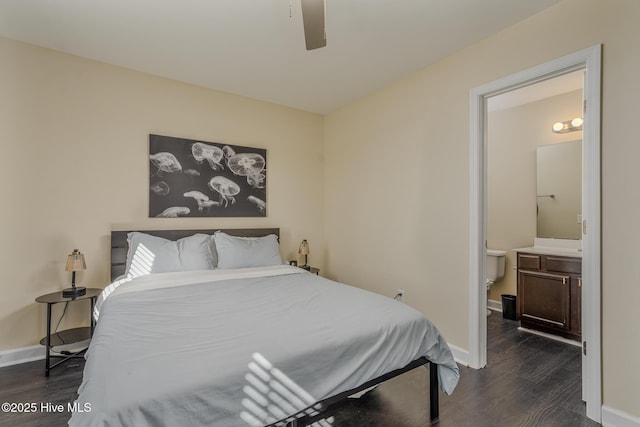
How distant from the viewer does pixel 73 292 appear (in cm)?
265

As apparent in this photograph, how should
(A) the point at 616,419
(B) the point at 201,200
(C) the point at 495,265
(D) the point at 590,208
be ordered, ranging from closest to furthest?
1. (A) the point at 616,419
2. (D) the point at 590,208
3. (B) the point at 201,200
4. (C) the point at 495,265

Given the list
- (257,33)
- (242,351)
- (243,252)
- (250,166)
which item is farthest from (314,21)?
(250,166)

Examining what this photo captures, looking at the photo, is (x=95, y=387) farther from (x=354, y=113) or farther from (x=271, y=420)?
(x=354, y=113)

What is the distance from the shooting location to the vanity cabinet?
309cm

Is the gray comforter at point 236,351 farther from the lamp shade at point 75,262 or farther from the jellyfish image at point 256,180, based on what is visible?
the jellyfish image at point 256,180

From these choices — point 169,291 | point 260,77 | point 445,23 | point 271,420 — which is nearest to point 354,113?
point 260,77

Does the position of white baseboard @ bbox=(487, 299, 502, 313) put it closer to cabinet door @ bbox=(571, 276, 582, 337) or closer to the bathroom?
the bathroom

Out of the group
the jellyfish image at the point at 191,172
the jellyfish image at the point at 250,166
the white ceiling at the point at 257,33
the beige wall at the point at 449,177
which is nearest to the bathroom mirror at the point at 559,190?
the beige wall at the point at 449,177

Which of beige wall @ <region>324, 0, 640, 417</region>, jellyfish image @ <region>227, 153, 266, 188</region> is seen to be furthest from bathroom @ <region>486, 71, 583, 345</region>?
jellyfish image @ <region>227, 153, 266, 188</region>

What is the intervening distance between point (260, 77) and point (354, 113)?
1322mm

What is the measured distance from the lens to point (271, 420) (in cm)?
130

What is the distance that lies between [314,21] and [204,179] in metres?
2.39

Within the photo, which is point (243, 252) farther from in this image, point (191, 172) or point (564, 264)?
point (564, 264)

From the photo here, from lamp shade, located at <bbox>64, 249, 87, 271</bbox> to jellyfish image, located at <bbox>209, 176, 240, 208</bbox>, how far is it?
141 centimetres
